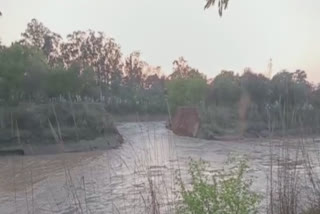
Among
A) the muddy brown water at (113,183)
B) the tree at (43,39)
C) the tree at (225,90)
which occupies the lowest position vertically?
the muddy brown water at (113,183)

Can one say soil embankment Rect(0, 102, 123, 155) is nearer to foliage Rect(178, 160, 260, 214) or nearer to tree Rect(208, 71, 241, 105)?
A: tree Rect(208, 71, 241, 105)

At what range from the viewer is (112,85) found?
78.6m

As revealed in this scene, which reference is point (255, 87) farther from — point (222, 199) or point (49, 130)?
point (222, 199)

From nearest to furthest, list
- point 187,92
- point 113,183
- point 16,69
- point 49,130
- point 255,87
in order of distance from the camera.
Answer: point 113,183, point 49,130, point 16,69, point 255,87, point 187,92

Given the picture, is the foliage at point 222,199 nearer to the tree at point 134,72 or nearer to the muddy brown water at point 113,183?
the muddy brown water at point 113,183

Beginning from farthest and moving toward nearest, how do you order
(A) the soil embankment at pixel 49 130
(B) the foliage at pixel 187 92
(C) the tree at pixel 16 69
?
1. (B) the foliage at pixel 187 92
2. (C) the tree at pixel 16 69
3. (A) the soil embankment at pixel 49 130

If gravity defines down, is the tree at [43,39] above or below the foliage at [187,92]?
above

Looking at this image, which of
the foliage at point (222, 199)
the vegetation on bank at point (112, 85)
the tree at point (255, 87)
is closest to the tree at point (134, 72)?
the vegetation on bank at point (112, 85)

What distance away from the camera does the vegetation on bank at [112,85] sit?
147 feet

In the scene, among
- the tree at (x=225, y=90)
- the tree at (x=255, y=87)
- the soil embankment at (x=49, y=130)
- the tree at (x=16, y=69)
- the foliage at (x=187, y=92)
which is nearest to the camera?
the soil embankment at (x=49, y=130)

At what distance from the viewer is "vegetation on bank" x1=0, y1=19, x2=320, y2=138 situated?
44709 millimetres

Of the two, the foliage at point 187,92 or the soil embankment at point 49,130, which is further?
the foliage at point 187,92

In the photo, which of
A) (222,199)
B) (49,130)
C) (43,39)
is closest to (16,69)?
(49,130)

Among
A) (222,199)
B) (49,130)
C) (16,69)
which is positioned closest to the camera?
(222,199)
